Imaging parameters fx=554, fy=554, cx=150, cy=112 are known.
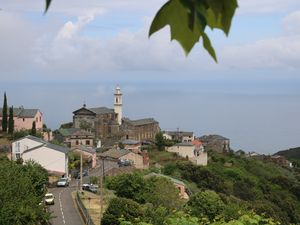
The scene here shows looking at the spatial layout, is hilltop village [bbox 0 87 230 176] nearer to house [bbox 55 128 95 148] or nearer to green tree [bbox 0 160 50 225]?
house [bbox 55 128 95 148]

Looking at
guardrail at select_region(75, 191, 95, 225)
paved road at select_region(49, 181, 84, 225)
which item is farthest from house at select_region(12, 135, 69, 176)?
guardrail at select_region(75, 191, 95, 225)

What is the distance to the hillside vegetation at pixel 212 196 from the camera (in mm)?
15477

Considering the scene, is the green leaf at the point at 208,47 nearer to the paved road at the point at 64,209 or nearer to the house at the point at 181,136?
the paved road at the point at 64,209

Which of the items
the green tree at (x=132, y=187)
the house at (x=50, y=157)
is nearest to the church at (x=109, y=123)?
the house at (x=50, y=157)

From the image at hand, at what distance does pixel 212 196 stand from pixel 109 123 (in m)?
41.8

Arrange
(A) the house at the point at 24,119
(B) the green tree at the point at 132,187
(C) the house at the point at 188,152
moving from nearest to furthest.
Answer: (B) the green tree at the point at 132,187, (A) the house at the point at 24,119, (C) the house at the point at 188,152

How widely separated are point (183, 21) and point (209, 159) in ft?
192

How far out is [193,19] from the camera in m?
1.19

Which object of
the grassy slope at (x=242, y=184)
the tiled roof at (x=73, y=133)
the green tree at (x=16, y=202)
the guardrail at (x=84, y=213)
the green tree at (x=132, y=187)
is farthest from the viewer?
the tiled roof at (x=73, y=133)

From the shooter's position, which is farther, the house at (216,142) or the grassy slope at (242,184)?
the house at (216,142)

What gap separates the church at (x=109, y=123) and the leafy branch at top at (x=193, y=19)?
204ft

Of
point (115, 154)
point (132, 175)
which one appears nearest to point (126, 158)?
point (115, 154)

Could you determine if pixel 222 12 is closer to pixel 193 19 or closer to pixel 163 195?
pixel 193 19

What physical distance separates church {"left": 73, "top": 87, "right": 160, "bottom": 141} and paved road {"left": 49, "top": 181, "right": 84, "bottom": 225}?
31.0 m
